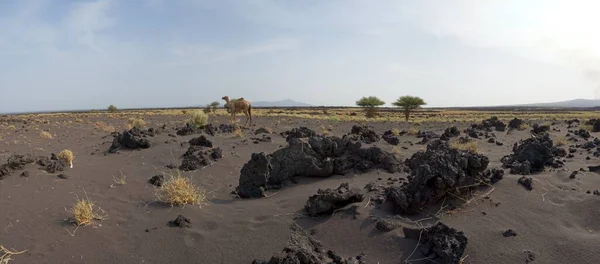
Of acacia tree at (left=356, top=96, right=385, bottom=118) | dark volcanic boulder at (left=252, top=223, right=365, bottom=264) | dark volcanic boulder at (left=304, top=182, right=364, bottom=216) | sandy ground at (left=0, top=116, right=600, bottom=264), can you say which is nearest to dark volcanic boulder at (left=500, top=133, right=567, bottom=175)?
sandy ground at (left=0, top=116, right=600, bottom=264)

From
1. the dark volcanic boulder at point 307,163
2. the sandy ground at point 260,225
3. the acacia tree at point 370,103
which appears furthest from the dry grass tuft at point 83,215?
the acacia tree at point 370,103

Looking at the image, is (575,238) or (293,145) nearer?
(575,238)

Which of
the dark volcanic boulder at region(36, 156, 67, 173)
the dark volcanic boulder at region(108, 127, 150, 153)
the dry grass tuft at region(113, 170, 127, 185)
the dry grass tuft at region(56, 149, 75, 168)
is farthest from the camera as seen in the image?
the dark volcanic boulder at region(108, 127, 150, 153)

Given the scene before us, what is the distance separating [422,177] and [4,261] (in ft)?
16.6

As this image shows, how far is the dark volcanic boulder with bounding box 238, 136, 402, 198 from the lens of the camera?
7.12 meters

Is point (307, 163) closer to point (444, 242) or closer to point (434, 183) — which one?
point (434, 183)

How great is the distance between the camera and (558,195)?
590 cm

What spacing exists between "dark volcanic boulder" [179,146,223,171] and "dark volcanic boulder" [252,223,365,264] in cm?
529

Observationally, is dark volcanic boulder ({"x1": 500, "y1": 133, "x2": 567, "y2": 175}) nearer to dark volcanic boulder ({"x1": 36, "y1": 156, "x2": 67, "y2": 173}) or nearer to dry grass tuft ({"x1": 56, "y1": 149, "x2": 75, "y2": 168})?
dark volcanic boulder ({"x1": 36, "y1": 156, "x2": 67, "y2": 173})

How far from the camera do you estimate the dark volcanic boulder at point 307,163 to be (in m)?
7.12

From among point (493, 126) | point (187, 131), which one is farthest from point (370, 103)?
point (187, 131)

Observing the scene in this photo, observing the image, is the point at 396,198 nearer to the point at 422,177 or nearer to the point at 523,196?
the point at 422,177

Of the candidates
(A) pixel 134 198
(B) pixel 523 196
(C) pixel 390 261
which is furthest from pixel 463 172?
(A) pixel 134 198

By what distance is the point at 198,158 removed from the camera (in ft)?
31.3
